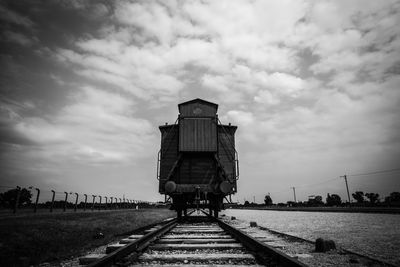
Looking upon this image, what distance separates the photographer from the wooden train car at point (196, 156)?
37.1 feet

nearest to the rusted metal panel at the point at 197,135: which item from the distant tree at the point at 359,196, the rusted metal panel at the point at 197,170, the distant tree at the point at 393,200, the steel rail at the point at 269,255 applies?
the rusted metal panel at the point at 197,170

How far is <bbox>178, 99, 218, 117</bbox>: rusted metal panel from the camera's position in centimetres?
1252

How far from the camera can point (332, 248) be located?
14.4ft

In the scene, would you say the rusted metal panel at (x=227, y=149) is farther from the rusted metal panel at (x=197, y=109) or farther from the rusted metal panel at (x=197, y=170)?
the rusted metal panel at (x=197, y=109)

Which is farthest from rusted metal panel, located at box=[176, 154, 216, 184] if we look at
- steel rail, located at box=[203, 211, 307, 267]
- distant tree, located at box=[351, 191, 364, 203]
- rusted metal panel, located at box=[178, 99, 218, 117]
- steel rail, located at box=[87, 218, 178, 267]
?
distant tree, located at box=[351, 191, 364, 203]

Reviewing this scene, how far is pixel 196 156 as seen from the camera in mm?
11812

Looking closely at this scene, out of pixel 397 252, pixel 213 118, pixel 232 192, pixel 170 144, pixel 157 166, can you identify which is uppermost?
pixel 213 118

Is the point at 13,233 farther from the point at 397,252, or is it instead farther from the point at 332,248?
the point at 397,252

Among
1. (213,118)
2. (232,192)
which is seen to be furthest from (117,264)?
(213,118)

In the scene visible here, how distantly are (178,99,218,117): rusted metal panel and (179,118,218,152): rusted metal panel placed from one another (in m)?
0.37

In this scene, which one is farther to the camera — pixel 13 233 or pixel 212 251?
pixel 13 233

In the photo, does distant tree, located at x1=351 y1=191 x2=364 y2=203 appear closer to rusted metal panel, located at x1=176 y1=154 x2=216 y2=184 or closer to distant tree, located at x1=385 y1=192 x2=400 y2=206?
distant tree, located at x1=385 y1=192 x2=400 y2=206

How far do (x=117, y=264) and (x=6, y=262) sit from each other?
2.27 meters

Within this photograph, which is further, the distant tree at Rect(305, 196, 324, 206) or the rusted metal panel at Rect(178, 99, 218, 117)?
the distant tree at Rect(305, 196, 324, 206)
